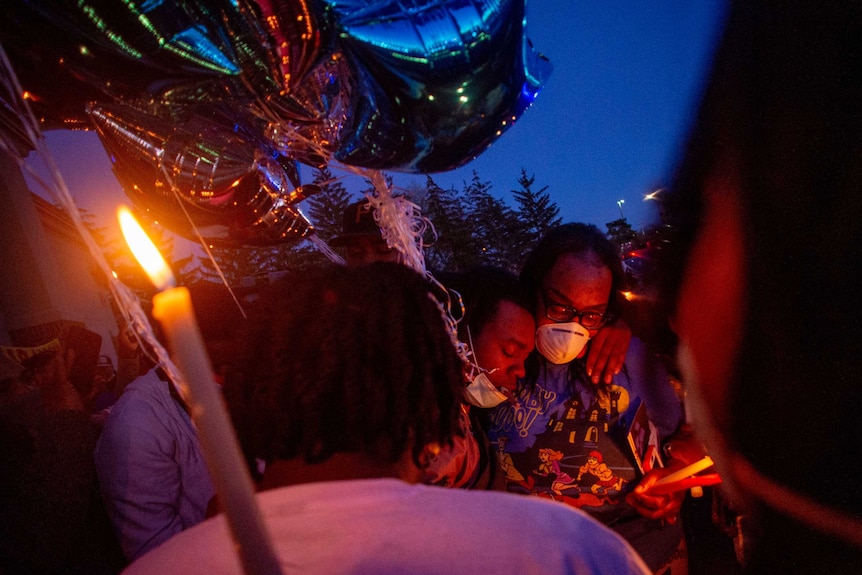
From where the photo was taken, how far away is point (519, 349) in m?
2.46

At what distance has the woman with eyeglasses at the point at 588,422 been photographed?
2.32 meters

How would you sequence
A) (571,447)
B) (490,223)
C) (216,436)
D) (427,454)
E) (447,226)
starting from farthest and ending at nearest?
(490,223) < (447,226) < (571,447) < (427,454) < (216,436)

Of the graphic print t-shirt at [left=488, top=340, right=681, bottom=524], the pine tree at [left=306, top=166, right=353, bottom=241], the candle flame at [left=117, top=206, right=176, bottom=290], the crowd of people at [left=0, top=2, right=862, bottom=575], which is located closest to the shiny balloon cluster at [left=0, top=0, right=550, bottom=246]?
the crowd of people at [left=0, top=2, right=862, bottom=575]

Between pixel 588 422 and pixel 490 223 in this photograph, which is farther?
pixel 490 223

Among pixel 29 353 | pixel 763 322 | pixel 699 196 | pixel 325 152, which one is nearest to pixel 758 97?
pixel 699 196

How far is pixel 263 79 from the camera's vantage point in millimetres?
1316

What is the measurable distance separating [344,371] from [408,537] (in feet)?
1.48

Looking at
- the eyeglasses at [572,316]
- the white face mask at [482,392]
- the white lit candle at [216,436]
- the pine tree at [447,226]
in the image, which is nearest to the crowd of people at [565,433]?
the white face mask at [482,392]

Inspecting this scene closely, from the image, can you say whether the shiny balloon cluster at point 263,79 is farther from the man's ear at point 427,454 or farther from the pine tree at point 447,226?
the pine tree at point 447,226

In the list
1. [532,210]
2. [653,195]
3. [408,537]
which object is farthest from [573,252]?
[532,210]

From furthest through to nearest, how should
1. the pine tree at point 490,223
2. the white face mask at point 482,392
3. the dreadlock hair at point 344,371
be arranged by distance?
1. the pine tree at point 490,223
2. the white face mask at point 482,392
3. the dreadlock hair at point 344,371

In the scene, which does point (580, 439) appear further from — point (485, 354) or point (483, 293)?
point (483, 293)

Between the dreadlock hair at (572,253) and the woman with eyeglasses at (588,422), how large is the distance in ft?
0.09

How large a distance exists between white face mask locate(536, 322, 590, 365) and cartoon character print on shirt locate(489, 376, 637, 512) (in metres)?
0.21
